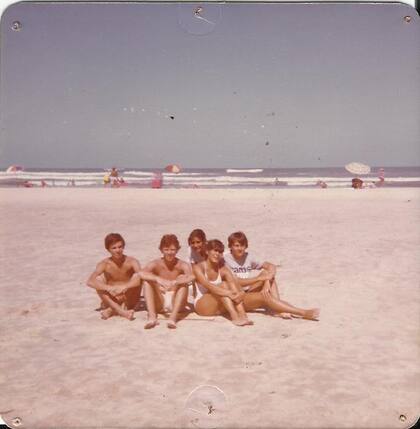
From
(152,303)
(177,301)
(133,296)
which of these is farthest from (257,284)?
(133,296)

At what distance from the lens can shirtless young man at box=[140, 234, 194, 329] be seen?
4.80 meters

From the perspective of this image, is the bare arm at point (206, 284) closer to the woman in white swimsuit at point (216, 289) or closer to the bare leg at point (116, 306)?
the woman in white swimsuit at point (216, 289)

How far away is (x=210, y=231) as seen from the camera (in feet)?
35.9

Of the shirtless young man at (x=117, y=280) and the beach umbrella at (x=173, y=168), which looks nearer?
the shirtless young man at (x=117, y=280)

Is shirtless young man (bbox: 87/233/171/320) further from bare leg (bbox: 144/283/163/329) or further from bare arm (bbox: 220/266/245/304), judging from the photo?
bare arm (bbox: 220/266/245/304)

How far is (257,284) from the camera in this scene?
198 inches

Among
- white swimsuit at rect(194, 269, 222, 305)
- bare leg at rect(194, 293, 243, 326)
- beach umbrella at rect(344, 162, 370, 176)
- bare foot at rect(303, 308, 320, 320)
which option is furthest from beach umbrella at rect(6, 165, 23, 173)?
bare foot at rect(303, 308, 320, 320)

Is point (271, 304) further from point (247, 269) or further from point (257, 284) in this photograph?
point (247, 269)

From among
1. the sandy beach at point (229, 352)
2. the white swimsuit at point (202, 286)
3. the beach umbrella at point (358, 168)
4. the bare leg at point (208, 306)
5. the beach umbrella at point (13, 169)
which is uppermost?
the beach umbrella at point (358, 168)

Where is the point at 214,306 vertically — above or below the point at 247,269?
below

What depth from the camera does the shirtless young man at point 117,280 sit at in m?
4.92

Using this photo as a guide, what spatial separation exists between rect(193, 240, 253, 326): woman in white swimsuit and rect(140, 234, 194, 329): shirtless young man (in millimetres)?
129

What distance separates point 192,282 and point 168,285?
0.80 ft

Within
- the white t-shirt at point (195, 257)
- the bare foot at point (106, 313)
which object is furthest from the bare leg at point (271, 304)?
the bare foot at point (106, 313)
